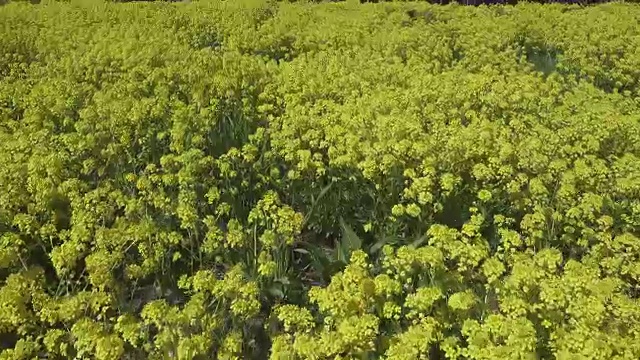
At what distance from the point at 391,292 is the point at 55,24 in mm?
9567

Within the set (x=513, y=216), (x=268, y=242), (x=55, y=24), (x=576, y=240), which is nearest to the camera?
(x=268, y=242)

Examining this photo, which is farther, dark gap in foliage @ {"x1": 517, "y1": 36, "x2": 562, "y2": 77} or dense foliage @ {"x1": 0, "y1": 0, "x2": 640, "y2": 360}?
dark gap in foliage @ {"x1": 517, "y1": 36, "x2": 562, "y2": 77}

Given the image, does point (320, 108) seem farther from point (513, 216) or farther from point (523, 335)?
point (523, 335)

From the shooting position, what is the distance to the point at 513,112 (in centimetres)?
567

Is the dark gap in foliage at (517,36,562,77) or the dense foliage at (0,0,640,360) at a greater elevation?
the dark gap in foliage at (517,36,562,77)

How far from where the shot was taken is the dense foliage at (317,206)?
2.79 metres

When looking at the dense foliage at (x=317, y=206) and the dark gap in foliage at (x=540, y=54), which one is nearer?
the dense foliage at (x=317, y=206)

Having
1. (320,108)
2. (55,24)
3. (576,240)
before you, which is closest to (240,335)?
(576,240)

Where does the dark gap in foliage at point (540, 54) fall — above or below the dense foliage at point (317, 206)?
above

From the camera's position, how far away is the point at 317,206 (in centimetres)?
451

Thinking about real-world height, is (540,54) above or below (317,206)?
above

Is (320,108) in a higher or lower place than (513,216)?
higher

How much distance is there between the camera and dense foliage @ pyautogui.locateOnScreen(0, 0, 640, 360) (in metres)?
2.79

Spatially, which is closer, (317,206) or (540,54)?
(317,206)
